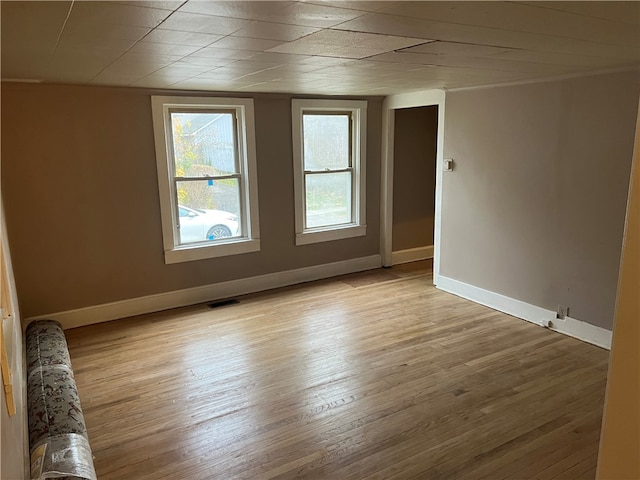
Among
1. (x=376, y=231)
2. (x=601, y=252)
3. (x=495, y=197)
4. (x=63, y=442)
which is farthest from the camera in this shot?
(x=376, y=231)

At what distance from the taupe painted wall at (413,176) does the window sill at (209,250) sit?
80.9 inches

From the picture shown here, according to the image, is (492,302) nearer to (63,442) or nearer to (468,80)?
(468,80)

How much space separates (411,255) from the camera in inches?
253

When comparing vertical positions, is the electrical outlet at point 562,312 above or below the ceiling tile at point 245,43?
below

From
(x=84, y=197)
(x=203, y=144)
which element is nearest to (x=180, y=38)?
(x=84, y=197)

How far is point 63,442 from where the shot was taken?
2.29 metres

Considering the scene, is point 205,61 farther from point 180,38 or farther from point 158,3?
point 158,3

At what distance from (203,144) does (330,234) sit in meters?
1.82

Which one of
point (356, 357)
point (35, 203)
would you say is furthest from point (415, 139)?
point (35, 203)

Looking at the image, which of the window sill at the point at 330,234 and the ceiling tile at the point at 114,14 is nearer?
the ceiling tile at the point at 114,14

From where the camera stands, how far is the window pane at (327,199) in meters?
5.57

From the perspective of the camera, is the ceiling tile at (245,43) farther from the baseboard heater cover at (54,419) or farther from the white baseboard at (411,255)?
the white baseboard at (411,255)

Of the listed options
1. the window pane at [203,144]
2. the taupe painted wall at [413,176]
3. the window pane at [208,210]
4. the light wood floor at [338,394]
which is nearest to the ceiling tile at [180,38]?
the light wood floor at [338,394]

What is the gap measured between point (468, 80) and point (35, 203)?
383cm
